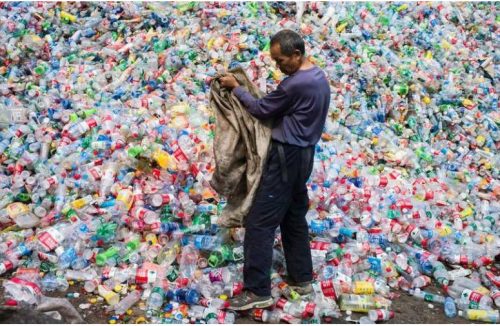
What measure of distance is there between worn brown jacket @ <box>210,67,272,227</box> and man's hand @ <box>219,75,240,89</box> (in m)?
0.04

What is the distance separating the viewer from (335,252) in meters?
4.52

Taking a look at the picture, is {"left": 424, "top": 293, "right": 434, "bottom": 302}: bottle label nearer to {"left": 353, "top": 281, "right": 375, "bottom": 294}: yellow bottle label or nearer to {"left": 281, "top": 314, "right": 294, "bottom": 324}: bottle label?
{"left": 353, "top": 281, "right": 375, "bottom": 294}: yellow bottle label

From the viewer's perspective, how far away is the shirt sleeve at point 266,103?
350 cm

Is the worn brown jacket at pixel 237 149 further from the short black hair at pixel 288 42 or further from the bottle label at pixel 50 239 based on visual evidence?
the bottle label at pixel 50 239

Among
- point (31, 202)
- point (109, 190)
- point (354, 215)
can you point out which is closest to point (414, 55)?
point (354, 215)

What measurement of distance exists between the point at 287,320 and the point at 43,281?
1762 millimetres

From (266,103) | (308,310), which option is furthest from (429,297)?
(266,103)

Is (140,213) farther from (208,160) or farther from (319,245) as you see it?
(319,245)

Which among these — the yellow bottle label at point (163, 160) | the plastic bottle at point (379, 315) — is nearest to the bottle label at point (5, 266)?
the yellow bottle label at point (163, 160)

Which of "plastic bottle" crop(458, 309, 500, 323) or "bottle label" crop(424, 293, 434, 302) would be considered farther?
"bottle label" crop(424, 293, 434, 302)

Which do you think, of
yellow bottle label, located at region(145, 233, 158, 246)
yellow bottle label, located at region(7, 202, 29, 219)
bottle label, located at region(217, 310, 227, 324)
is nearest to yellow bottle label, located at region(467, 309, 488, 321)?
bottle label, located at region(217, 310, 227, 324)

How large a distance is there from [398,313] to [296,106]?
1723 mm

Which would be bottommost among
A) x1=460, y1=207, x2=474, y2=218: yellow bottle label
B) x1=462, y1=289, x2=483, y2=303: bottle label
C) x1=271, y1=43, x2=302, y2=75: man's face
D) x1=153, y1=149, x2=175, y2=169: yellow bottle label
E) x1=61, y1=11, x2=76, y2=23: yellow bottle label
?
x1=462, y1=289, x2=483, y2=303: bottle label

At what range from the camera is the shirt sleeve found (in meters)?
3.50
